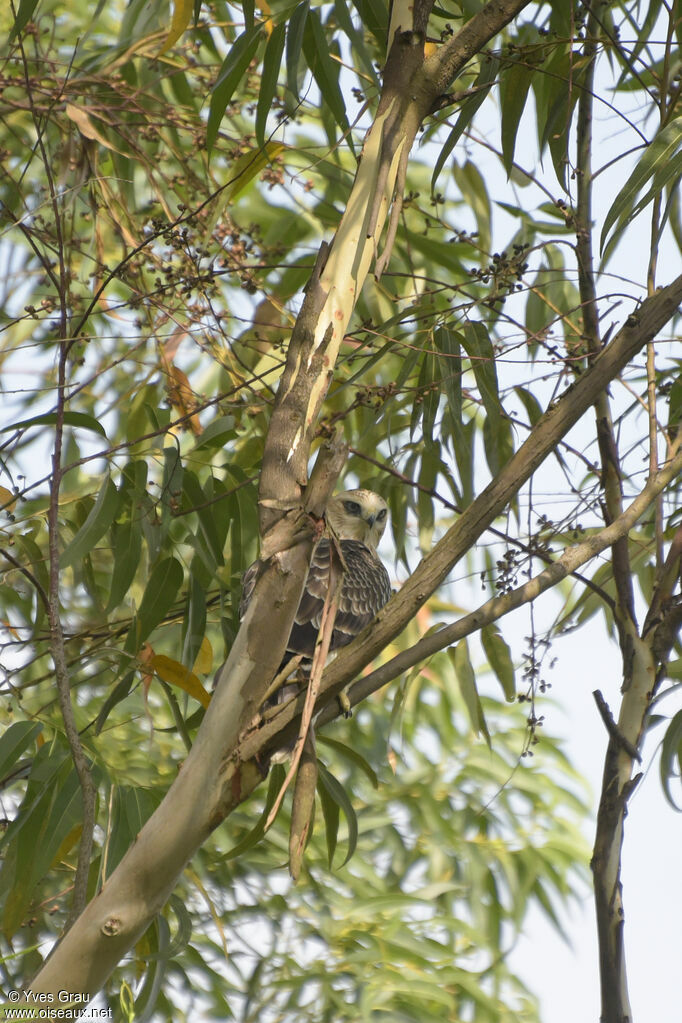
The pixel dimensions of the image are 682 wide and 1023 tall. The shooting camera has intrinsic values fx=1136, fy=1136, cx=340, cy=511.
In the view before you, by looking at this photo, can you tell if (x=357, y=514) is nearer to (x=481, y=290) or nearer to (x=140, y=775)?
(x=481, y=290)

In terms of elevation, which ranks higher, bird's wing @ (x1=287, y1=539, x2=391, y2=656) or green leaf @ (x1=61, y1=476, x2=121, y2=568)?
bird's wing @ (x1=287, y1=539, x2=391, y2=656)

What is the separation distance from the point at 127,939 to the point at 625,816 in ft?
2.65

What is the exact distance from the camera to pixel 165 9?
7.54 ft

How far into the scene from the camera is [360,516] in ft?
10.7

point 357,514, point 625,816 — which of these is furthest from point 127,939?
point 357,514

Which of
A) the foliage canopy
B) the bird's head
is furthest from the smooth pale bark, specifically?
the bird's head

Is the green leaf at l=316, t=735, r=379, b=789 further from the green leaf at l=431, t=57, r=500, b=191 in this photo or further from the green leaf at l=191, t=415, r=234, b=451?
the green leaf at l=431, t=57, r=500, b=191

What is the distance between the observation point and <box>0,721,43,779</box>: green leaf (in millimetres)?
1855

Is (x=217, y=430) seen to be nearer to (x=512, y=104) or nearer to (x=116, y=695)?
(x=116, y=695)

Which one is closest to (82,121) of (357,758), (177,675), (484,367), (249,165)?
(249,165)

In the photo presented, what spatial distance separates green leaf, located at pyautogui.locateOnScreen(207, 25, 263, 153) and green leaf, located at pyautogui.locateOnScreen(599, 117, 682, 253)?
61 cm

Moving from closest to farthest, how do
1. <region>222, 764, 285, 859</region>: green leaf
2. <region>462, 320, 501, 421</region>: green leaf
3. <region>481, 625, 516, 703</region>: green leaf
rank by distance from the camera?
<region>222, 764, 285, 859</region>: green leaf, <region>462, 320, 501, 421</region>: green leaf, <region>481, 625, 516, 703</region>: green leaf

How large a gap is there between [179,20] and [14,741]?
1.21m

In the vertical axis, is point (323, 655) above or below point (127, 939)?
above
